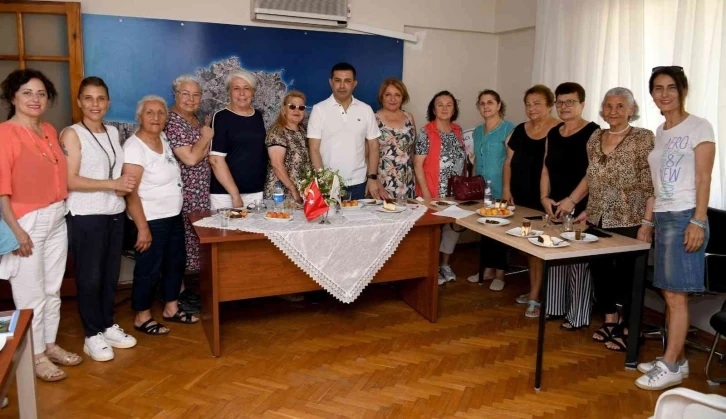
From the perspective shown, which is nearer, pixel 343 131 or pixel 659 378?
pixel 659 378

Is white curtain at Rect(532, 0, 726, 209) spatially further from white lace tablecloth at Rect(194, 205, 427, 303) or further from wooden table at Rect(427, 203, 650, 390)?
white lace tablecloth at Rect(194, 205, 427, 303)

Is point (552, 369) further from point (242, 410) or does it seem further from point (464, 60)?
point (464, 60)

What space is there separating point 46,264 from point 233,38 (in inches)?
96.6

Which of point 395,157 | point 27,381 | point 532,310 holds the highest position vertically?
point 395,157

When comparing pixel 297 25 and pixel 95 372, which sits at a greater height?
pixel 297 25

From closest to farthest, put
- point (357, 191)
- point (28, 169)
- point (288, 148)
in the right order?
point (28, 169) < point (288, 148) < point (357, 191)

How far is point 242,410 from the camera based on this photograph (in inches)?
107

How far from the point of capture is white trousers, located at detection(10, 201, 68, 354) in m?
2.82

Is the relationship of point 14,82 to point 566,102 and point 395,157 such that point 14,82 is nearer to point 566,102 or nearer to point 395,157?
point 395,157

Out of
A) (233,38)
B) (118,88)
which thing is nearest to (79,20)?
(118,88)

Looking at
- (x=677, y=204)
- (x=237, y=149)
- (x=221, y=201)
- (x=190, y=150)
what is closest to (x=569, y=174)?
(x=677, y=204)

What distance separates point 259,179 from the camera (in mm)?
3918

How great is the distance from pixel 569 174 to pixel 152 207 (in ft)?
8.75

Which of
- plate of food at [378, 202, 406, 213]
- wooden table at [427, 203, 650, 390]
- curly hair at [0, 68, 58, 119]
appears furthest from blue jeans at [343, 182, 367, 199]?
curly hair at [0, 68, 58, 119]
